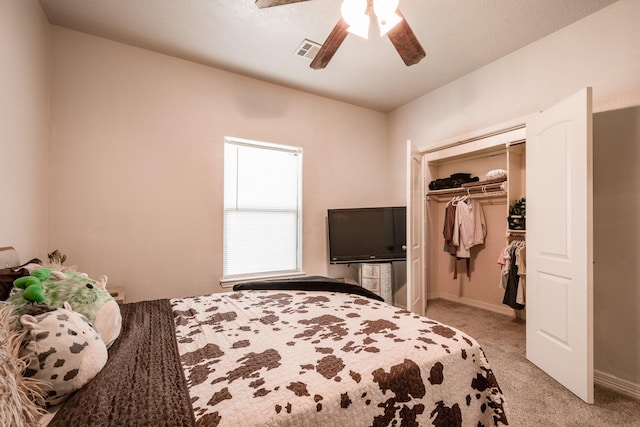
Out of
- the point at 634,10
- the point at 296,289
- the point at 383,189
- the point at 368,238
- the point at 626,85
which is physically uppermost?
the point at 634,10

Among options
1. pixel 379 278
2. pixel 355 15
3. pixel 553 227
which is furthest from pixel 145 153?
pixel 553 227

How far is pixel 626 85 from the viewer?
197 centimetres

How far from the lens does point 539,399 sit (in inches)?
70.7

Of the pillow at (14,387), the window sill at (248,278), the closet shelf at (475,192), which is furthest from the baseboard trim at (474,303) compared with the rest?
the pillow at (14,387)

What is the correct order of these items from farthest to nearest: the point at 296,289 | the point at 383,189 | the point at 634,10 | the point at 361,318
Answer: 1. the point at 383,189
2. the point at 296,289
3. the point at 634,10
4. the point at 361,318

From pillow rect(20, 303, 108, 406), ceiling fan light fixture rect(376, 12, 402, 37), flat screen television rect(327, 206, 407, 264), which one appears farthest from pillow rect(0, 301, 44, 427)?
flat screen television rect(327, 206, 407, 264)

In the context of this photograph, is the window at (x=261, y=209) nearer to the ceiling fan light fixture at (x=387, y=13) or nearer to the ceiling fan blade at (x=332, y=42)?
the ceiling fan blade at (x=332, y=42)

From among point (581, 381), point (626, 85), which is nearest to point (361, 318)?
point (581, 381)

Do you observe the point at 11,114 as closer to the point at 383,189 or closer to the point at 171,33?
the point at 171,33

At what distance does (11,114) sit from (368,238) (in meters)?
3.17

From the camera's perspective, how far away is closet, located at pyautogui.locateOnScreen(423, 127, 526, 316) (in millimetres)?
2951

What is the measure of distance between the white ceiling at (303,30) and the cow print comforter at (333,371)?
2192 mm

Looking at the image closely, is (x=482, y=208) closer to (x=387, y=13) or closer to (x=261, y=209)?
(x=261, y=209)

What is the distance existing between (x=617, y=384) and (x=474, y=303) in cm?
173
